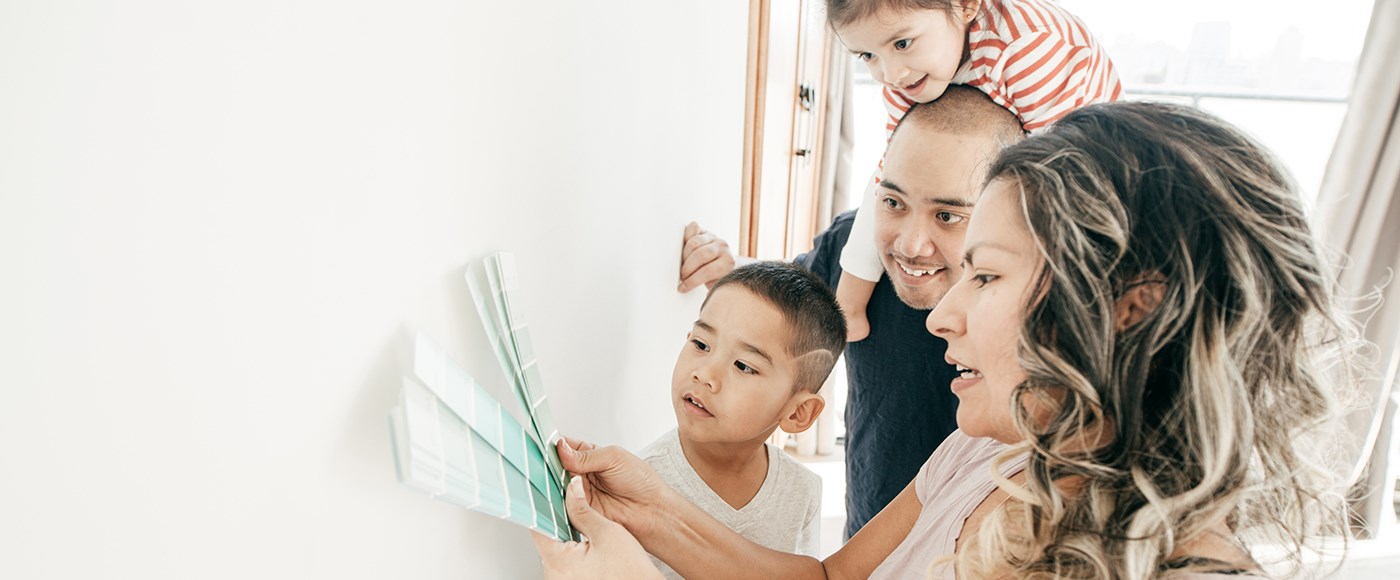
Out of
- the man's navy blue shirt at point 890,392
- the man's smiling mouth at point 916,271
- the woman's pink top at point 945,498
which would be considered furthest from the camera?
the man's navy blue shirt at point 890,392

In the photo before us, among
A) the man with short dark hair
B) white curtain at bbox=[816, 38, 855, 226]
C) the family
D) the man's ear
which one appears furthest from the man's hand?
white curtain at bbox=[816, 38, 855, 226]

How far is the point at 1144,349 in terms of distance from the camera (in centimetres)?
70

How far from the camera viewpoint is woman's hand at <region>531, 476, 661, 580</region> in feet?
2.40

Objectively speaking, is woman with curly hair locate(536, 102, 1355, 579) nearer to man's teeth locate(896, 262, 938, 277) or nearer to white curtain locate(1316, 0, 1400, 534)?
man's teeth locate(896, 262, 938, 277)

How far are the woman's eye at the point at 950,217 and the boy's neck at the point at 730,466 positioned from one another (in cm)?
40

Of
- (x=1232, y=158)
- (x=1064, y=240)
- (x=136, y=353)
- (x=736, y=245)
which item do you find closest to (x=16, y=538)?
(x=136, y=353)

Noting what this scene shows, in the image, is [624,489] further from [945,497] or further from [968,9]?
[968,9]

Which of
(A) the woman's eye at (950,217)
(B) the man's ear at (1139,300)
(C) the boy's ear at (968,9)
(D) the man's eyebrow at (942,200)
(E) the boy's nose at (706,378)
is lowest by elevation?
(E) the boy's nose at (706,378)

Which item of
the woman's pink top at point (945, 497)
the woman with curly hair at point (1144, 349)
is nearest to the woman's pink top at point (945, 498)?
the woman's pink top at point (945, 497)

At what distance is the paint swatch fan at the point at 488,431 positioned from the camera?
0.49m

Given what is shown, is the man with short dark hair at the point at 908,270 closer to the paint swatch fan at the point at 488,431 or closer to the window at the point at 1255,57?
the paint swatch fan at the point at 488,431

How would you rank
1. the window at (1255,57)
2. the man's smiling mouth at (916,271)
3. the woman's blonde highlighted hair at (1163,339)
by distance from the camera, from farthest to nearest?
the window at (1255,57) → the man's smiling mouth at (916,271) → the woman's blonde highlighted hair at (1163,339)

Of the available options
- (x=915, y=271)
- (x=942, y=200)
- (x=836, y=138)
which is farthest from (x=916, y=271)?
(x=836, y=138)

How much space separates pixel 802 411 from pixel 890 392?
0.41 meters
